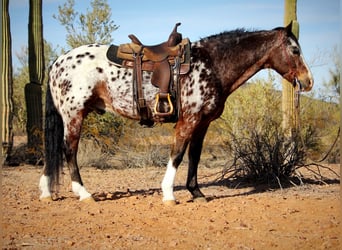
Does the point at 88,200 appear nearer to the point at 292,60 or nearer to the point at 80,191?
the point at 80,191

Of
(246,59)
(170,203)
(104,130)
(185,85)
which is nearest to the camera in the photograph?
(170,203)

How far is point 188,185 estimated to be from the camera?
707cm

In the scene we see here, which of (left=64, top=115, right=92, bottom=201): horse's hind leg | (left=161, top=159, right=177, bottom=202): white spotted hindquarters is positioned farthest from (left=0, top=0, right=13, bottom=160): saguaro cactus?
(left=161, top=159, right=177, bottom=202): white spotted hindquarters

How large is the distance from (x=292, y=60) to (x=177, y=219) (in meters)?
3.07

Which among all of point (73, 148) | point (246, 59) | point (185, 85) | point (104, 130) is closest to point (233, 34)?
point (246, 59)

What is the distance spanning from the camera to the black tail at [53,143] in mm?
7027

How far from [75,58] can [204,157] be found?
7.88m

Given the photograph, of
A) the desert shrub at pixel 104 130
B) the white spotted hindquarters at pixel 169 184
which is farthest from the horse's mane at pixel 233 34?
the desert shrub at pixel 104 130

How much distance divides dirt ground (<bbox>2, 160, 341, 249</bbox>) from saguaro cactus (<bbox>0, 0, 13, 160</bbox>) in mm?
4129

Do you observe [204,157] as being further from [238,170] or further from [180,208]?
[180,208]

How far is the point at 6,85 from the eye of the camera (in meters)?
12.4

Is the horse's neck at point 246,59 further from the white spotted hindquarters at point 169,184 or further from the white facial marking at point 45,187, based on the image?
the white facial marking at point 45,187

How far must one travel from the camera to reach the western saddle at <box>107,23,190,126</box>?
21.6 ft

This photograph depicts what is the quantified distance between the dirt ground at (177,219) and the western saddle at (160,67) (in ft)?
4.57
